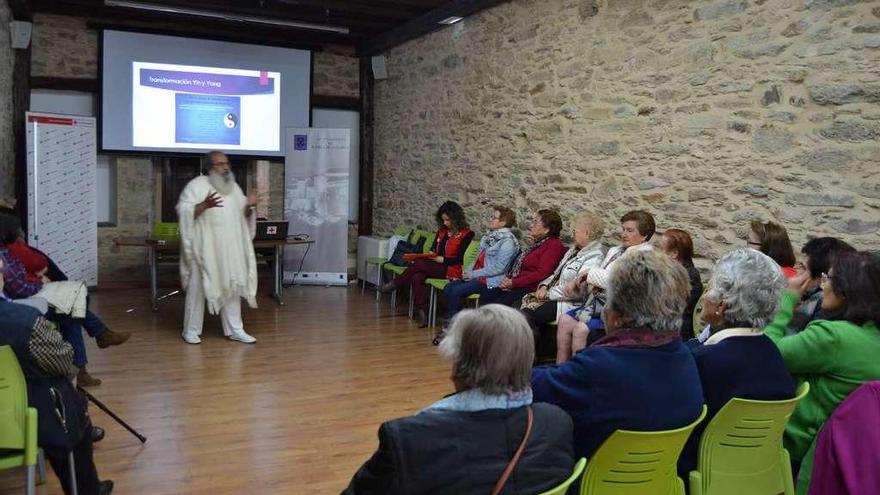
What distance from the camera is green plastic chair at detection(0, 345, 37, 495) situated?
2428 millimetres

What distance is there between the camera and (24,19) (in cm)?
842

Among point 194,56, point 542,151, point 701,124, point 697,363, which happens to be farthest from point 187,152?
point 697,363

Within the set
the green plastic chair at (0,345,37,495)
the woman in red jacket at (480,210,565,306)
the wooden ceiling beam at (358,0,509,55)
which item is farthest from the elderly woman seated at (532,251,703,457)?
the wooden ceiling beam at (358,0,509,55)

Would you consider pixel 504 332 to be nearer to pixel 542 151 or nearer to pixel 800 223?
pixel 800 223

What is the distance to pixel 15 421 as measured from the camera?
8.02 ft

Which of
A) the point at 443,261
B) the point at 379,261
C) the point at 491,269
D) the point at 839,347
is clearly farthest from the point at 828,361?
the point at 379,261

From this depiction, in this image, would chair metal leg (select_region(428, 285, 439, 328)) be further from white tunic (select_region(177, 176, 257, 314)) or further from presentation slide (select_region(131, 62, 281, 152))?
presentation slide (select_region(131, 62, 281, 152))

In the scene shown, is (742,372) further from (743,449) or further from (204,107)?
(204,107)

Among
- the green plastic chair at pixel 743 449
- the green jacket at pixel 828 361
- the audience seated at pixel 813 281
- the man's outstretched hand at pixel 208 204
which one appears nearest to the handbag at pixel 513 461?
the green plastic chair at pixel 743 449

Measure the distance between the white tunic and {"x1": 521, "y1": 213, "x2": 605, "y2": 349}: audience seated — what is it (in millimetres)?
2364

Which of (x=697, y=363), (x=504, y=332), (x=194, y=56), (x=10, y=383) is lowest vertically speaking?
(x=10, y=383)

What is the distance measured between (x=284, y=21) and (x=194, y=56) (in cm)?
138

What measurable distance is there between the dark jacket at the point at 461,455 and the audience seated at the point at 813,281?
2.14 meters

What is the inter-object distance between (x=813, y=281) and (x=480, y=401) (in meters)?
2.38
